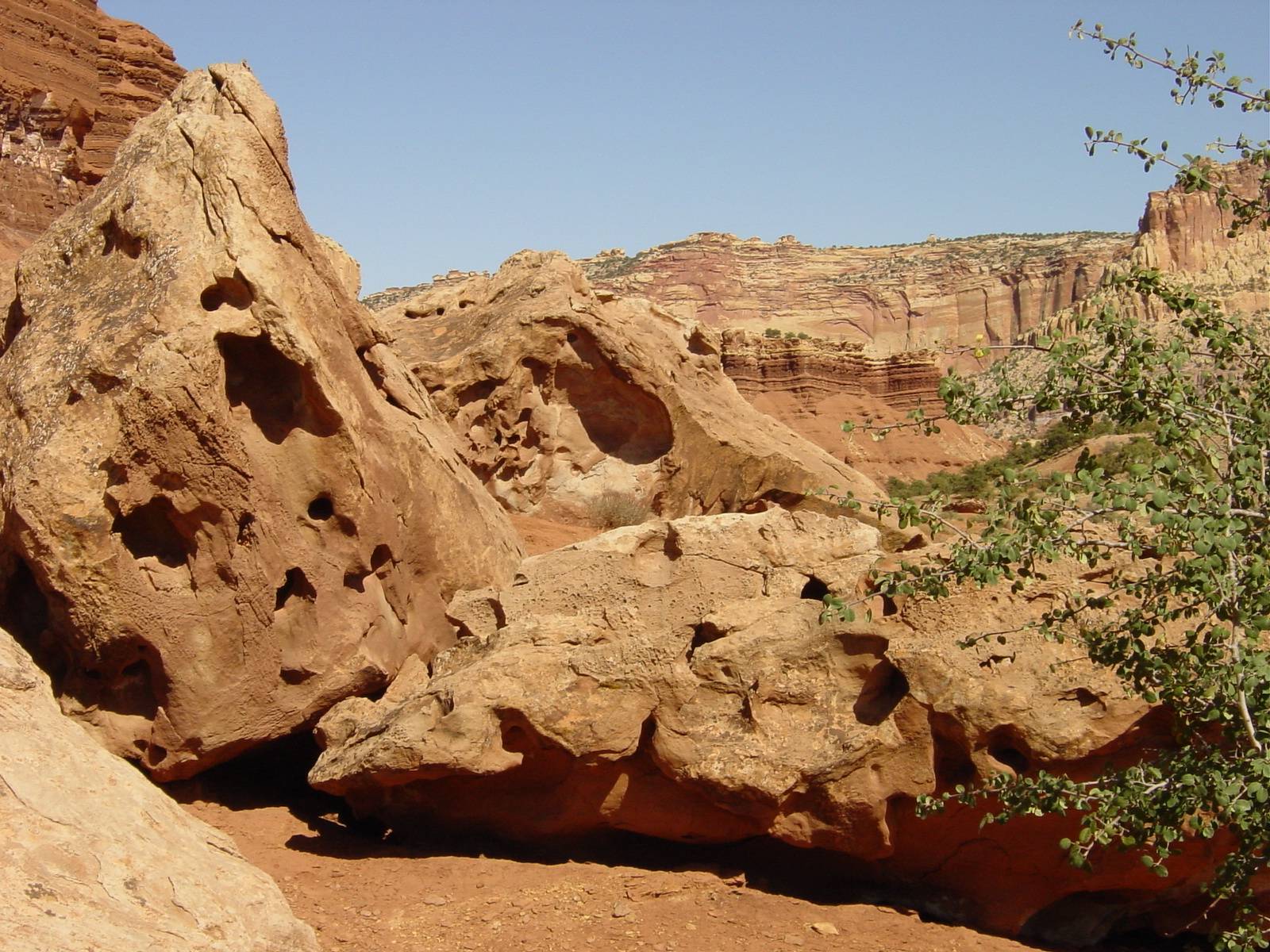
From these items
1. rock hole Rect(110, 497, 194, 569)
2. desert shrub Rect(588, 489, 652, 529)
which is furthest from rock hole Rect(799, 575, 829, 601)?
desert shrub Rect(588, 489, 652, 529)

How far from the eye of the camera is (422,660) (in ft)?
24.4

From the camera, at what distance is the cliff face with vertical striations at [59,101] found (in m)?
19.5

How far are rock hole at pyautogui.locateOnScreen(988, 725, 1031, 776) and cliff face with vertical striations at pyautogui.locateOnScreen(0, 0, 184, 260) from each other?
16.8 metres

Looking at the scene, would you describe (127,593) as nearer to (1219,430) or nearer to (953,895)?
(953,895)

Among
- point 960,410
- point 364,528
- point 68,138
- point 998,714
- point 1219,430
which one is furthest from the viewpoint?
point 68,138

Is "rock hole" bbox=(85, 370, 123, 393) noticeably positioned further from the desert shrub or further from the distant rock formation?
the distant rock formation

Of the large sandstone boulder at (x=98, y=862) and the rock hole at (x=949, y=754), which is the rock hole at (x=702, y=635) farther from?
the large sandstone boulder at (x=98, y=862)

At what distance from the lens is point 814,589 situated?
6613 mm

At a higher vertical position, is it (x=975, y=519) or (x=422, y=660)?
(x=975, y=519)

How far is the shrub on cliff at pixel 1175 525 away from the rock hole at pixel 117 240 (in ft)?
14.8

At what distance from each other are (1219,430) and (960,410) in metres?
0.89

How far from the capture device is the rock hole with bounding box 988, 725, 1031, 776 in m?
5.64

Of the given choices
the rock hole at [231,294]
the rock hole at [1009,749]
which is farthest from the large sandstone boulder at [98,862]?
the rock hole at [1009,749]

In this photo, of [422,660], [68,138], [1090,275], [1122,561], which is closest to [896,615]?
[1122,561]
